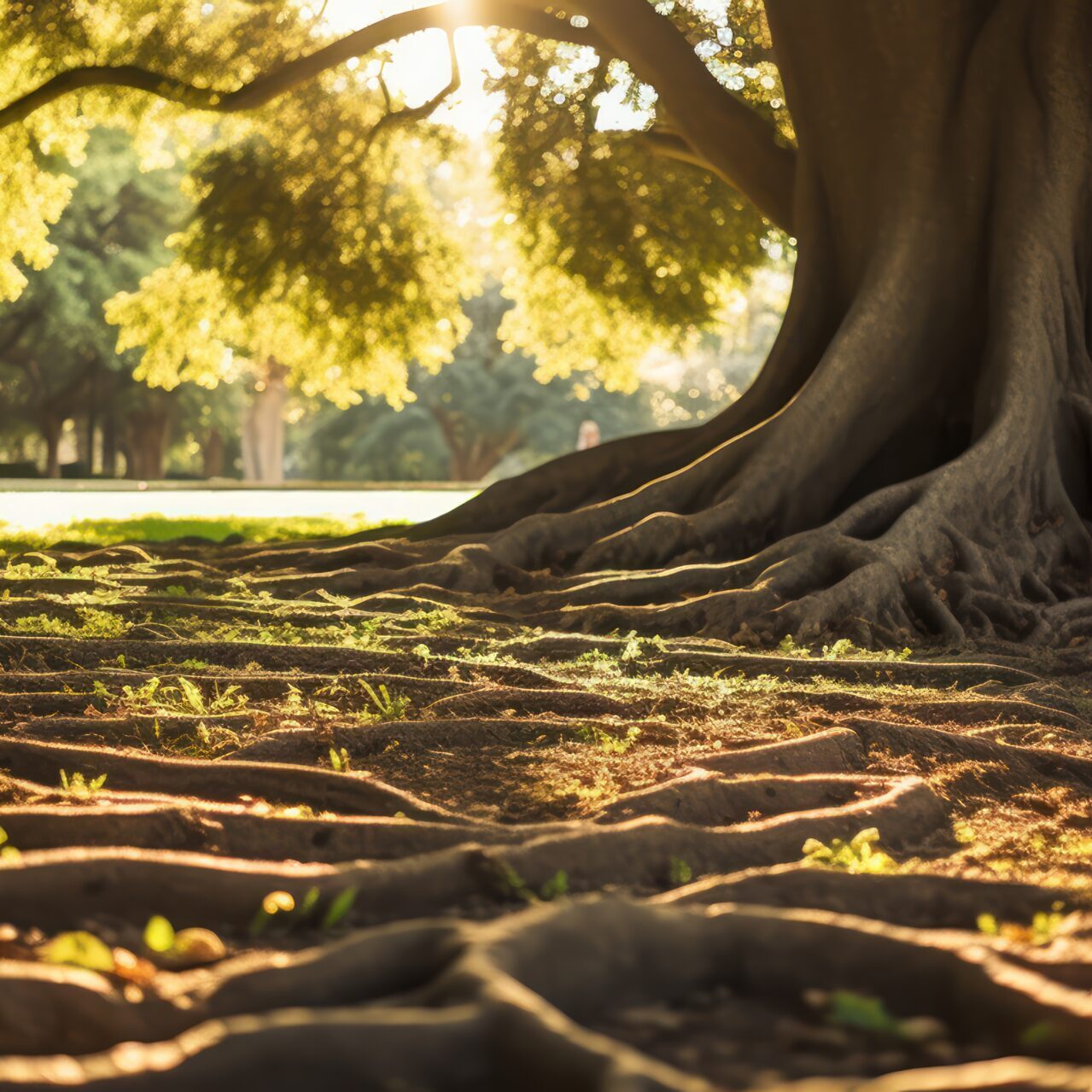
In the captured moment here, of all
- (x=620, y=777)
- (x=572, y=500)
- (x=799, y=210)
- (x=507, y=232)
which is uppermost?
(x=507, y=232)

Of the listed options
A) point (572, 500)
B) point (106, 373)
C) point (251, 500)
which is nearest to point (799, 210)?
point (572, 500)

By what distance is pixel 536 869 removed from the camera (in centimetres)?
312

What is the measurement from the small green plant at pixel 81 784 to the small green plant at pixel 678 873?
58.9 inches

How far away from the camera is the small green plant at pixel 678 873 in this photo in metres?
3.29

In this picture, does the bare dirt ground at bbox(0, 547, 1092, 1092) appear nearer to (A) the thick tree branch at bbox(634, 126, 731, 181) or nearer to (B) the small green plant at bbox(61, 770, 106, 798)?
(B) the small green plant at bbox(61, 770, 106, 798)

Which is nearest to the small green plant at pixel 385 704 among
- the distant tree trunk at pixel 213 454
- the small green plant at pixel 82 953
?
the small green plant at pixel 82 953

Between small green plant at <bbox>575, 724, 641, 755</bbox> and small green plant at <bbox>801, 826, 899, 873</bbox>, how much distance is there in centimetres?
120

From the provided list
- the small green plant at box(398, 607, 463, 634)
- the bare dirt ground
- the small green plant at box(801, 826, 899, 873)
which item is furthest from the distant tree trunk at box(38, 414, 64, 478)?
the small green plant at box(801, 826, 899, 873)

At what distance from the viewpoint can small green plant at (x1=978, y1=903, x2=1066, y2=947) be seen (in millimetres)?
2734

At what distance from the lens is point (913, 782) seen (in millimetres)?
4129

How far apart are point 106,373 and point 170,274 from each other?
24076mm

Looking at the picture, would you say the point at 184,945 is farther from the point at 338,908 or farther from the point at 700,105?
the point at 700,105

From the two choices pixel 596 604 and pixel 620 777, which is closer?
pixel 620 777

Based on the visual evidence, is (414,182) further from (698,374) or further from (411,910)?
(698,374)
